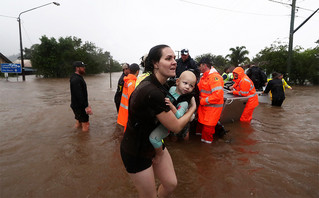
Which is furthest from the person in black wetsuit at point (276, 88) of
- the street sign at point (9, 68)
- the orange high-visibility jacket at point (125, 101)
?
the street sign at point (9, 68)

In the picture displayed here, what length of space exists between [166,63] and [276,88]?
8.00 m

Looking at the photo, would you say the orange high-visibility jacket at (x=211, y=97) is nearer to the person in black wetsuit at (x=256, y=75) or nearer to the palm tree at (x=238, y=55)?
the person in black wetsuit at (x=256, y=75)

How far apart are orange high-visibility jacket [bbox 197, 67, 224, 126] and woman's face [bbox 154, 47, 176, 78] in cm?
238

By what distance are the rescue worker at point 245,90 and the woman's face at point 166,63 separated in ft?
13.9

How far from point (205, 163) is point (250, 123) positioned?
318 cm

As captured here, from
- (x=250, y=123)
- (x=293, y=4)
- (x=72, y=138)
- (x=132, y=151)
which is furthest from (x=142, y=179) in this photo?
(x=293, y=4)

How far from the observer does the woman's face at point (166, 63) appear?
4.90 ft

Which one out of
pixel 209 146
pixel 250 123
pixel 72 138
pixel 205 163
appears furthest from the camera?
pixel 250 123

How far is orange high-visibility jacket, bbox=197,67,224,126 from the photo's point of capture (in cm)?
366

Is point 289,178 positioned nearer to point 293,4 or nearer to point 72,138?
point 72,138

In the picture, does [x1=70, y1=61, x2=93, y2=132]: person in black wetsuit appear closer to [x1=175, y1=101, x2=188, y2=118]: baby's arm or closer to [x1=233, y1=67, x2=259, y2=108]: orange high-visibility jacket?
[x1=175, y1=101, x2=188, y2=118]: baby's arm

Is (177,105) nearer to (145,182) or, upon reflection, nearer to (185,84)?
(185,84)

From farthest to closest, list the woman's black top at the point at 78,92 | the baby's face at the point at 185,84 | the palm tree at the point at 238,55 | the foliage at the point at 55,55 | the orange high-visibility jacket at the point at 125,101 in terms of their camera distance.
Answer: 1. the palm tree at the point at 238,55
2. the foliage at the point at 55,55
3. the woman's black top at the point at 78,92
4. the orange high-visibility jacket at the point at 125,101
5. the baby's face at the point at 185,84

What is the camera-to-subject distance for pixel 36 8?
17516mm
